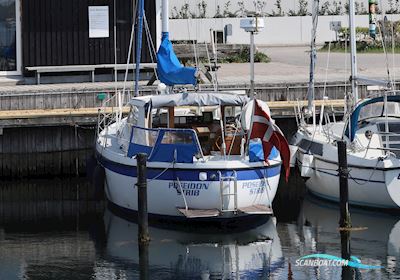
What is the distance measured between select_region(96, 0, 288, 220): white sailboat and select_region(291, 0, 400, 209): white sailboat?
2274 millimetres

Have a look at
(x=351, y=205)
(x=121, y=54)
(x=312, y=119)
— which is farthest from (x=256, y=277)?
(x=121, y=54)

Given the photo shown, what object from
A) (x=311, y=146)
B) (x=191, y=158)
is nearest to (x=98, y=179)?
(x=191, y=158)

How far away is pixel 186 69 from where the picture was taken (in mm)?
26031

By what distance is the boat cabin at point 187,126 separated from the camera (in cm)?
2414

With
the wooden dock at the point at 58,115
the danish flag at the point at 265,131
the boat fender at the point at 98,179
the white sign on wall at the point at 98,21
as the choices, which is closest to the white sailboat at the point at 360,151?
the wooden dock at the point at 58,115

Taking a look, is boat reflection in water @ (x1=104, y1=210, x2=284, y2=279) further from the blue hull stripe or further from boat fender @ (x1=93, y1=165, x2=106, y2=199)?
boat fender @ (x1=93, y1=165, x2=106, y2=199)

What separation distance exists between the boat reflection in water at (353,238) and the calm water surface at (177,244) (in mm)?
20

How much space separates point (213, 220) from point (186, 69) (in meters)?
3.76

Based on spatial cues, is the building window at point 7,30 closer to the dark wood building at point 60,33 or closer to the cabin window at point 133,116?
the dark wood building at point 60,33

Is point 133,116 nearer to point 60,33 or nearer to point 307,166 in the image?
point 307,166

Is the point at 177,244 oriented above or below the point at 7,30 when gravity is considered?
below

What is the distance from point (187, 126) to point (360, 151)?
4058 millimetres

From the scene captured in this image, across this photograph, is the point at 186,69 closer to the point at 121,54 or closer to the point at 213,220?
the point at 213,220

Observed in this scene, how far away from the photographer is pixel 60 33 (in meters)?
34.1
